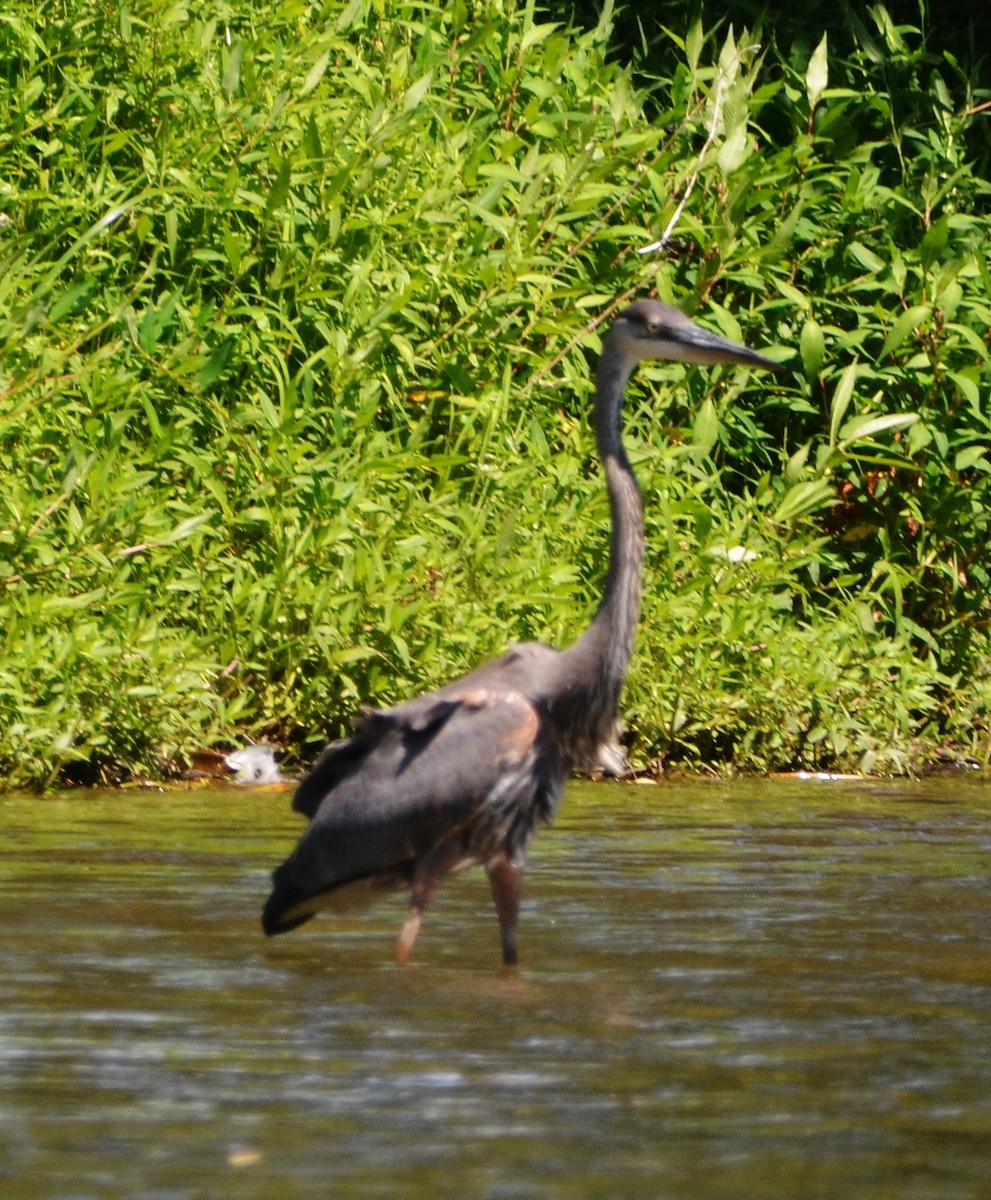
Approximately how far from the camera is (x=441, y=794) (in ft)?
17.0

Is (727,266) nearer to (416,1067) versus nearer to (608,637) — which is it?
(608,637)

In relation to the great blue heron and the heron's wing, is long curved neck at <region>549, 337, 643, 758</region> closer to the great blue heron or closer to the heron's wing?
the great blue heron

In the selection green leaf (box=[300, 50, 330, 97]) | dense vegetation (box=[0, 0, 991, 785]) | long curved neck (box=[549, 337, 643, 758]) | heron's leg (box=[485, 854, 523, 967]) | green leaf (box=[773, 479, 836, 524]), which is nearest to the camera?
heron's leg (box=[485, 854, 523, 967])

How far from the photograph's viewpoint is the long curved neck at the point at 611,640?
540cm

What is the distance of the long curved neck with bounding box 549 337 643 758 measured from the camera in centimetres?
540

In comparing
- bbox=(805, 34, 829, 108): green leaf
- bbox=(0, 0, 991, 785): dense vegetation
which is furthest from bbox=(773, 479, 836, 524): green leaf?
bbox=(805, 34, 829, 108): green leaf

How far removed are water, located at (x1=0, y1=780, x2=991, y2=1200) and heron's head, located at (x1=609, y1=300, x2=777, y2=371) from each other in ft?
4.68

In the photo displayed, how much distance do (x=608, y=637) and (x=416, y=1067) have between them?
169cm

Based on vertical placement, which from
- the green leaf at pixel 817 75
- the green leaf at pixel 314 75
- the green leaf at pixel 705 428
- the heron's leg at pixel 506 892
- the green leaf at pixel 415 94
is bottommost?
the green leaf at pixel 705 428

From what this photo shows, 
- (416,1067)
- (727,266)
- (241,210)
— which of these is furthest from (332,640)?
(416,1067)

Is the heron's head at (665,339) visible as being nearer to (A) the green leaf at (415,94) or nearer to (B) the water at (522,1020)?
(B) the water at (522,1020)

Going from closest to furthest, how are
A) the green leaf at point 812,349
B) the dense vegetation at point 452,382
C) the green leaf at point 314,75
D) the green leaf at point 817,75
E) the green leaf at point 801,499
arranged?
the dense vegetation at point 452,382
the green leaf at point 801,499
the green leaf at point 314,75
the green leaf at point 812,349
the green leaf at point 817,75

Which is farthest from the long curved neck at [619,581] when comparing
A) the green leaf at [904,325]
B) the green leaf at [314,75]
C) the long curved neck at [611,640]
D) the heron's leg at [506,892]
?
the green leaf at [314,75]

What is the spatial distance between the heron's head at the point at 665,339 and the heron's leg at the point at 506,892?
1.44 meters
